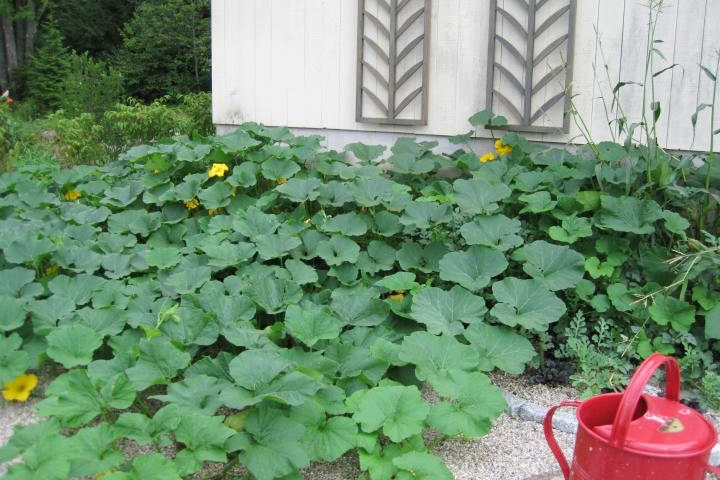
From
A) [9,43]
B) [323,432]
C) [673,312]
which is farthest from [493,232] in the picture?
[9,43]

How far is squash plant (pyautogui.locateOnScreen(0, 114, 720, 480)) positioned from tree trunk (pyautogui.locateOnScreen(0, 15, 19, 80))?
1174cm

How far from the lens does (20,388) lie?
248 centimetres

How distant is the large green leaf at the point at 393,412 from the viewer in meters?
2.03

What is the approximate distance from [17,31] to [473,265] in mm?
14898

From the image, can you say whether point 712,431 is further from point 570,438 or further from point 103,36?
point 103,36

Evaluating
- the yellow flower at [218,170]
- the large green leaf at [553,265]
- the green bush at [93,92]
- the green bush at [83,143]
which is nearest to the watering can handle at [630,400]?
the large green leaf at [553,265]

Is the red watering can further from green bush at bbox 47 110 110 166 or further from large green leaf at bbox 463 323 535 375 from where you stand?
green bush at bbox 47 110 110 166

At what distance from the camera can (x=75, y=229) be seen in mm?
3455

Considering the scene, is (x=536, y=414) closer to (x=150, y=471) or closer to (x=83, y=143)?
(x=150, y=471)

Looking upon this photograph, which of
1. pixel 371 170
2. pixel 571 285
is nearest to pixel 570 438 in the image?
pixel 571 285

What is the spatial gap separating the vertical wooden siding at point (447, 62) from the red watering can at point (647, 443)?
2.33 metres

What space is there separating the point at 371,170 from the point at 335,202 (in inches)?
15.5

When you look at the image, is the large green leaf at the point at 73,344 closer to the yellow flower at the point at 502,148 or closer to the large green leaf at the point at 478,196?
the large green leaf at the point at 478,196

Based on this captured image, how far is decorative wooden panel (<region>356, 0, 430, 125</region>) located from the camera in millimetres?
4602
